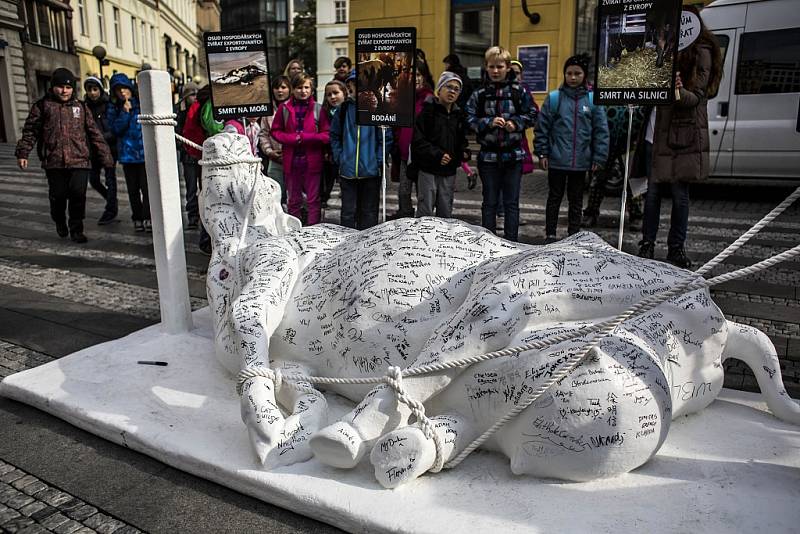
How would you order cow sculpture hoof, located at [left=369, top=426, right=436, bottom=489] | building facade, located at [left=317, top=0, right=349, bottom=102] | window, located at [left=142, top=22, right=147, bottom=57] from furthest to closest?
window, located at [left=142, top=22, right=147, bottom=57], building facade, located at [left=317, top=0, right=349, bottom=102], cow sculpture hoof, located at [left=369, top=426, right=436, bottom=489]

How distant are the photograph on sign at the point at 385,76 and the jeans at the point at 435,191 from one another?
3.55 feet

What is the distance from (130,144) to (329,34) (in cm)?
3167

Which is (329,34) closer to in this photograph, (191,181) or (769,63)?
(769,63)

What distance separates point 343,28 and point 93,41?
12.7 meters

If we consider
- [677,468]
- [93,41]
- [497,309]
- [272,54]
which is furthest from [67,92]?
[272,54]

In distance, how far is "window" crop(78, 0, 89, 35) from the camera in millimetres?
33938

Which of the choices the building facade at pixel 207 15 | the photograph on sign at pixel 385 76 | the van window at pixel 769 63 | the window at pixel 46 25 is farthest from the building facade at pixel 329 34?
the building facade at pixel 207 15

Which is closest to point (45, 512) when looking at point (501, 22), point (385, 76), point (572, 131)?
point (385, 76)

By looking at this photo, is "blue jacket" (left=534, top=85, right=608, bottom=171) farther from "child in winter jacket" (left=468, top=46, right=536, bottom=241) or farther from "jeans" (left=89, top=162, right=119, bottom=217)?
"jeans" (left=89, top=162, right=119, bottom=217)

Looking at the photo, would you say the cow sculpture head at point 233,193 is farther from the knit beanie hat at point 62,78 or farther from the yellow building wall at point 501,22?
the yellow building wall at point 501,22

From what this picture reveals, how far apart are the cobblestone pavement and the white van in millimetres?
643

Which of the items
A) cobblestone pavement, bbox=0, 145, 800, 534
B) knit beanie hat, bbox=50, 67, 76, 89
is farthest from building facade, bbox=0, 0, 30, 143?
knit beanie hat, bbox=50, 67, 76, 89

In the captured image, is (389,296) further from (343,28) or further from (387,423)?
(343,28)

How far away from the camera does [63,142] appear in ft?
25.7
